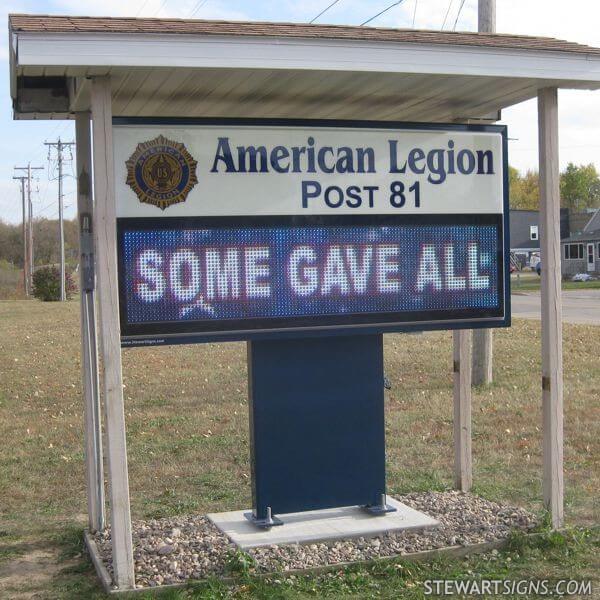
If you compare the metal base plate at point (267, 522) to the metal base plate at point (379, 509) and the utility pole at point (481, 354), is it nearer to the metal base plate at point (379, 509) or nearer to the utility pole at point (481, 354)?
the metal base plate at point (379, 509)

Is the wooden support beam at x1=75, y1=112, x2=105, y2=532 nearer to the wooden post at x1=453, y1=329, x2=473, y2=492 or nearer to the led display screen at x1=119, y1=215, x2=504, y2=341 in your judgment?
the led display screen at x1=119, y1=215, x2=504, y2=341

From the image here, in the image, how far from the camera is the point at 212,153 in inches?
230

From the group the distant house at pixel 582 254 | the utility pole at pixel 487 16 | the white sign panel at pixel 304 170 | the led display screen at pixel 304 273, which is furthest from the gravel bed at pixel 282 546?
the distant house at pixel 582 254

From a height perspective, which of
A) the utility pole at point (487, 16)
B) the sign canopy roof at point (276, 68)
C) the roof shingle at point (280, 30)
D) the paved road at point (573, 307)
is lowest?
the paved road at point (573, 307)

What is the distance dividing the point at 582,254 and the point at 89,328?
61788 mm

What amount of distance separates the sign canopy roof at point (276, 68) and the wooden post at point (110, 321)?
0.36 m

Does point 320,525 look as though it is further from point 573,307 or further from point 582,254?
point 582,254

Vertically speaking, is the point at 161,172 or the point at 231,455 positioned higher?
the point at 161,172

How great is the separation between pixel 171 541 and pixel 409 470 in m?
2.95

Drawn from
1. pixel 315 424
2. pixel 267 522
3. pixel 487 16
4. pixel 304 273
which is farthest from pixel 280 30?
pixel 487 16

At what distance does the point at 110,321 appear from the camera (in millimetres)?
5348

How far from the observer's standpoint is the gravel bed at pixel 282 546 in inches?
223

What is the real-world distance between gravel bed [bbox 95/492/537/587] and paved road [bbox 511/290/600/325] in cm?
1869

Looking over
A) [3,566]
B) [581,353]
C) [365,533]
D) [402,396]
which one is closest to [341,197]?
[365,533]
